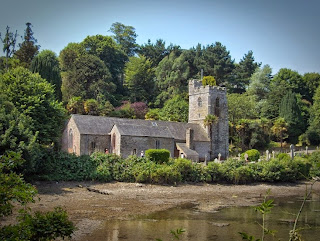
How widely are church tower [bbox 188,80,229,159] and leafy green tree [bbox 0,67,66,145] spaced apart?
23960 millimetres

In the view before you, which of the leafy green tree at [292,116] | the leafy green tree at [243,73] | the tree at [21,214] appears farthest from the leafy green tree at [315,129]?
the tree at [21,214]

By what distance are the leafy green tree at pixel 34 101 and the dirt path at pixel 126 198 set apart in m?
4.38

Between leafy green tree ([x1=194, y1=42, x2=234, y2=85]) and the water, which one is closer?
the water

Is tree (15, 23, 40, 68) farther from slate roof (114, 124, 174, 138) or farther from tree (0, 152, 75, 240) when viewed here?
tree (0, 152, 75, 240)

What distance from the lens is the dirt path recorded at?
19188 millimetres

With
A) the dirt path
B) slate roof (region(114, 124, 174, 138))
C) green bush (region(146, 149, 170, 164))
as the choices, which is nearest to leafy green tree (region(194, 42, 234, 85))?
slate roof (region(114, 124, 174, 138))

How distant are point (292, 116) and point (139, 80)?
1109 inches

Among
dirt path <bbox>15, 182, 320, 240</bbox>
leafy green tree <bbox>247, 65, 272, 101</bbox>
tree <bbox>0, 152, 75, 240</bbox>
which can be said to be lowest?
dirt path <bbox>15, 182, 320, 240</bbox>

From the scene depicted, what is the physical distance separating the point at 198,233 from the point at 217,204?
27.2 ft

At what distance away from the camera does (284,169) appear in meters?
35.3

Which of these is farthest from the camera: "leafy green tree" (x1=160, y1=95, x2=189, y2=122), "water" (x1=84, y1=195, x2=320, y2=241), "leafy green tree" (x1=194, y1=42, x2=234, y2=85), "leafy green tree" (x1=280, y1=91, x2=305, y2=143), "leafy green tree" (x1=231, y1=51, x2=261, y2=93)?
"leafy green tree" (x1=231, y1=51, x2=261, y2=93)

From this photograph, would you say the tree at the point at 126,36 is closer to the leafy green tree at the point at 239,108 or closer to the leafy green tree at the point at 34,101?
the leafy green tree at the point at 239,108

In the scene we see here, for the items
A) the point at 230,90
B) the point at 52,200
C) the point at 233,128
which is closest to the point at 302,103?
the point at 230,90

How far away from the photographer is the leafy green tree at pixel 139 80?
6925 centimetres
